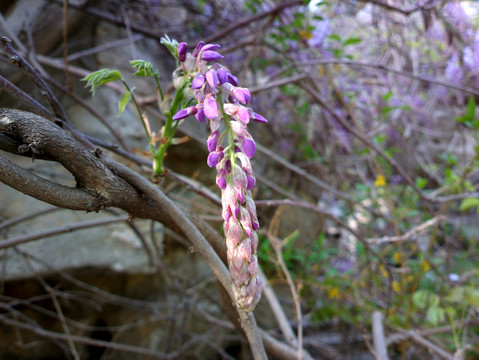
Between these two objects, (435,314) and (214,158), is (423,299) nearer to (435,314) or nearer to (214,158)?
(435,314)

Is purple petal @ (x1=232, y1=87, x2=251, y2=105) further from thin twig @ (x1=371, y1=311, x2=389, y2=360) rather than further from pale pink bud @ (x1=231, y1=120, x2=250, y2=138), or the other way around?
thin twig @ (x1=371, y1=311, x2=389, y2=360)

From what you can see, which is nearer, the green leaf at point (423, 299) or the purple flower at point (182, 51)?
the purple flower at point (182, 51)

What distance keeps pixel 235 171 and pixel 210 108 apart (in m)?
0.08

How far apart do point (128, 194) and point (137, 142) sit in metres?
1.29

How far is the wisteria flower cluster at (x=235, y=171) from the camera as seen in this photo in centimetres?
42

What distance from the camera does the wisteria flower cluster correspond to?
0.42 m

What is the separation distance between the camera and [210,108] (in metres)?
0.40

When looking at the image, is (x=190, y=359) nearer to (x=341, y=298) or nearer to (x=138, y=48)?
(x=341, y=298)

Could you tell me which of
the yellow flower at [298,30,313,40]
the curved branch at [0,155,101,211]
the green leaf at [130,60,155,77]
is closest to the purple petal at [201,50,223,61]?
the green leaf at [130,60,155,77]

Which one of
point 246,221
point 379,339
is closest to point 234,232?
point 246,221

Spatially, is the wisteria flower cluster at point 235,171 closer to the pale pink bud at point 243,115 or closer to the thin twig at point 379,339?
the pale pink bud at point 243,115

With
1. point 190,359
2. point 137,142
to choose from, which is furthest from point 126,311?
point 137,142

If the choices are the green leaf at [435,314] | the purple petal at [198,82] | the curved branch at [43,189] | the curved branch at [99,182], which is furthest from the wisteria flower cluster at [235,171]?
the green leaf at [435,314]

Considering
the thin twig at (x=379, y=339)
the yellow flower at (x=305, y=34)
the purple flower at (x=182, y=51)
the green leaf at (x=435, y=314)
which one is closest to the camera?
→ the purple flower at (x=182, y=51)
